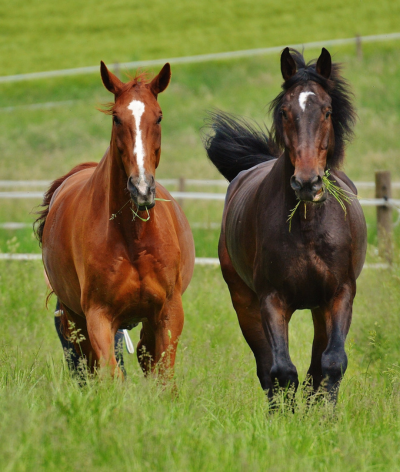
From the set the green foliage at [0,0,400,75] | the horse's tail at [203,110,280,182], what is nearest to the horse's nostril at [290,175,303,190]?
the horse's tail at [203,110,280,182]

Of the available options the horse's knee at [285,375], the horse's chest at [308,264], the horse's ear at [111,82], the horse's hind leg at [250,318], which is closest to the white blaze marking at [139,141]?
the horse's ear at [111,82]

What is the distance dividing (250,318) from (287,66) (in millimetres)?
2090

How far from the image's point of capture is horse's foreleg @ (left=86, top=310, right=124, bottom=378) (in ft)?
14.7

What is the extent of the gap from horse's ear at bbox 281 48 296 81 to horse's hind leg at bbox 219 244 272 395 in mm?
1847

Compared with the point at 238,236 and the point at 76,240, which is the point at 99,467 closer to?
the point at 76,240

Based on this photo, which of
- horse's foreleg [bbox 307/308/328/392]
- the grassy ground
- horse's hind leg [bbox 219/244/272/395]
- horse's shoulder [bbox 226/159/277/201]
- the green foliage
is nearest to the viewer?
the grassy ground

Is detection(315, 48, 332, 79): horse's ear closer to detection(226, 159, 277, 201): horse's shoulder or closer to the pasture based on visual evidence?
detection(226, 159, 277, 201): horse's shoulder

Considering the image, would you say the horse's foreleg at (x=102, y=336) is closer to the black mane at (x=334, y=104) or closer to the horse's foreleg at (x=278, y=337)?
the horse's foreleg at (x=278, y=337)

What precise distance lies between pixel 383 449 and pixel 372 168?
1428 centimetres

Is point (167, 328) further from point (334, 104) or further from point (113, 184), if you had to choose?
point (334, 104)

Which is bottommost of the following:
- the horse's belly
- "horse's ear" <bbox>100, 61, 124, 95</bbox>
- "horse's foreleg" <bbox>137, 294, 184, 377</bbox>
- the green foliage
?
"horse's foreleg" <bbox>137, 294, 184, 377</bbox>

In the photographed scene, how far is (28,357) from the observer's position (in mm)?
5648

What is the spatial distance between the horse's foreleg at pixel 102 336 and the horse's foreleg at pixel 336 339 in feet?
4.15

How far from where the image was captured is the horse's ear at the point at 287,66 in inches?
182
